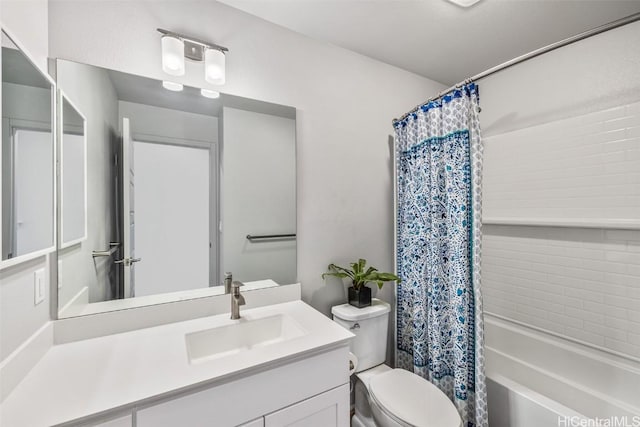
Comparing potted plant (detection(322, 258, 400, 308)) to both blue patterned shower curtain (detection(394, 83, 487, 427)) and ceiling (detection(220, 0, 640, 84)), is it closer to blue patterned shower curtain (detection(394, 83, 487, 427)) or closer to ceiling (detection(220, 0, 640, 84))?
blue patterned shower curtain (detection(394, 83, 487, 427))

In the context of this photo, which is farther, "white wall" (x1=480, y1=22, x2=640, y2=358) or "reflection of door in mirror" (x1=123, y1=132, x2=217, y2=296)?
"white wall" (x1=480, y1=22, x2=640, y2=358)

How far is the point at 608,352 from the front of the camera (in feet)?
4.99

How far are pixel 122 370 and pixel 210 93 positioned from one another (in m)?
1.27

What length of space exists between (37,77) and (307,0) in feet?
4.06

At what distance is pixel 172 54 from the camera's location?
1282 mm

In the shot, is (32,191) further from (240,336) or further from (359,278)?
(359,278)

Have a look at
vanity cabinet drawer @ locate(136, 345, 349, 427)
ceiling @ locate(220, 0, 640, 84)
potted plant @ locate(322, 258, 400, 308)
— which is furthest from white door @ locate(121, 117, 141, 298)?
potted plant @ locate(322, 258, 400, 308)

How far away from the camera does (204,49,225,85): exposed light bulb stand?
137 cm

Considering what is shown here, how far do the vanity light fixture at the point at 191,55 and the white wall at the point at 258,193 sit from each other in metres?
0.19

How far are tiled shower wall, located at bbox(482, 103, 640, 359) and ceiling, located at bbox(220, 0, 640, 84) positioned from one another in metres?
0.58

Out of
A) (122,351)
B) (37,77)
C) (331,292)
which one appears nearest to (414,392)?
(331,292)

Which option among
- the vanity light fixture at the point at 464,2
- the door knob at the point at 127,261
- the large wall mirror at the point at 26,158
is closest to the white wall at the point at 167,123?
the large wall mirror at the point at 26,158

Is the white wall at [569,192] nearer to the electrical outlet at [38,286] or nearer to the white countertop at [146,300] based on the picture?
the white countertop at [146,300]

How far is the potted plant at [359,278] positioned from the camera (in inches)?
66.2
